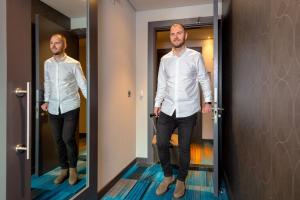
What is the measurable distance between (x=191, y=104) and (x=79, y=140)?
45.2 inches

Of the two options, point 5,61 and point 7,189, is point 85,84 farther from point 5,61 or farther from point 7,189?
point 7,189

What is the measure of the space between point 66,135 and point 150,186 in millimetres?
1187

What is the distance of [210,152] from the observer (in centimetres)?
401

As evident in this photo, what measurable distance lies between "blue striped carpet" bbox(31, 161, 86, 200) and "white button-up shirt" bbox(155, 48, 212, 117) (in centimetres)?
104

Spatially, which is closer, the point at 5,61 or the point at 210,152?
the point at 5,61

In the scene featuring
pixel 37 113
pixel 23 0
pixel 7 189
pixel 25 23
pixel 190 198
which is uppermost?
pixel 23 0

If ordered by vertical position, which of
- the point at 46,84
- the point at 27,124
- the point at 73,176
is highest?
the point at 46,84

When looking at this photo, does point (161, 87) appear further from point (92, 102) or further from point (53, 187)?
point (53, 187)

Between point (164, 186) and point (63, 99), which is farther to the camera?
point (164, 186)

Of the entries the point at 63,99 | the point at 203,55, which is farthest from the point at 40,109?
the point at 203,55

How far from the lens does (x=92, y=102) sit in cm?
203

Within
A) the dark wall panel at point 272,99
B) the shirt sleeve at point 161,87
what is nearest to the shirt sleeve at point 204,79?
the shirt sleeve at point 161,87

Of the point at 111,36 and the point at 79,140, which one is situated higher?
the point at 111,36

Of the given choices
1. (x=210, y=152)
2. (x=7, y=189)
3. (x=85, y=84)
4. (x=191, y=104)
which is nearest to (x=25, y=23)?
(x=85, y=84)
